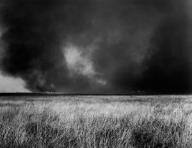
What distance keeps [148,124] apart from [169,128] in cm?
78

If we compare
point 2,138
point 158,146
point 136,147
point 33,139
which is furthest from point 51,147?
point 158,146

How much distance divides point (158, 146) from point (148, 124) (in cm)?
211

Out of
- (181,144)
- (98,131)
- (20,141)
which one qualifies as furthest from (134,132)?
(20,141)

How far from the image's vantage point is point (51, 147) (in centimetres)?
463

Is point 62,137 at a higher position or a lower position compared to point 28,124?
lower

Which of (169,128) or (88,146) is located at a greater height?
(169,128)

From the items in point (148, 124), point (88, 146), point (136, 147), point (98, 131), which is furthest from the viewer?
point (148, 124)

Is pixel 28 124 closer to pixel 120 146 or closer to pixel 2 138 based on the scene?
pixel 2 138

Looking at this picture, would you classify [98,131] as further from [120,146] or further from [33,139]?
[33,139]

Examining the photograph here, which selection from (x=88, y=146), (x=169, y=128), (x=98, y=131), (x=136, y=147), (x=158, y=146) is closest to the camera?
(x=88, y=146)

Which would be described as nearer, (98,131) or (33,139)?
(33,139)

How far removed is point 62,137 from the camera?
5.25m

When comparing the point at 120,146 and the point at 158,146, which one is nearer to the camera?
the point at 120,146

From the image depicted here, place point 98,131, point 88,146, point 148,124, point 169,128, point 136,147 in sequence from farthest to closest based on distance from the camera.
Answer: point 148,124 → point 169,128 → point 98,131 → point 136,147 → point 88,146
